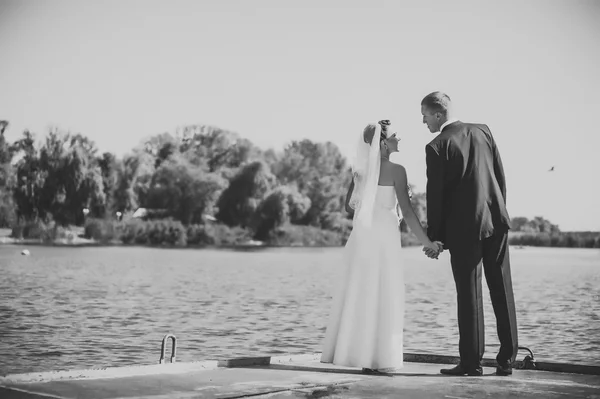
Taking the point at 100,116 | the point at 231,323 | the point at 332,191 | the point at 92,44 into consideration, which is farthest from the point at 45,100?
the point at 231,323

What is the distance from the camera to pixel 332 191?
75.4 metres

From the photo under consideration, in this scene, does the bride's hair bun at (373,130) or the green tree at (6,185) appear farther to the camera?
the green tree at (6,185)

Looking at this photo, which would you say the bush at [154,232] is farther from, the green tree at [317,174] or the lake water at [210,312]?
the lake water at [210,312]

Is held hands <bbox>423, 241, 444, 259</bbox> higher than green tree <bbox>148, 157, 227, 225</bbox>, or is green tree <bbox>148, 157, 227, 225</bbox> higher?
green tree <bbox>148, 157, 227, 225</bbox>

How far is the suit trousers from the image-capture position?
5023mm

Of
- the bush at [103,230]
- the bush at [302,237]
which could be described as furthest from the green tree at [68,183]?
the bush at [302,237]

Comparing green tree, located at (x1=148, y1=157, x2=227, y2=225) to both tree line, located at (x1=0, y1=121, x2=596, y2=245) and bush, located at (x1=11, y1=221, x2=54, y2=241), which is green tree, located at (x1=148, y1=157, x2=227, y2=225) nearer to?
tree line, located at (x1=0, y1=121, x2=596, y2=245)

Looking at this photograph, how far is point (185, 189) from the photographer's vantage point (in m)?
67.1

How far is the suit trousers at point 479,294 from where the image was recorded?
16.5ft

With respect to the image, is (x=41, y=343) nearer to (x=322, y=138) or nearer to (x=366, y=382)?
(x=366, y=382)

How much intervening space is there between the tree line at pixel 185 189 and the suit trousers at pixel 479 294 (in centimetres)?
3727

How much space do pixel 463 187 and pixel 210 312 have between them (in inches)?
632

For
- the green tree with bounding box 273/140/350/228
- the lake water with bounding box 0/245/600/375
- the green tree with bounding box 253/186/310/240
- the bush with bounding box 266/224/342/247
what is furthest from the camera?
the green tree with bounding box 273/140/350/228

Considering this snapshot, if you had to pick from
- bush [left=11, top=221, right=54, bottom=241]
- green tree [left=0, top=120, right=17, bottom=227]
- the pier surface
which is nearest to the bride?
the pier surface
